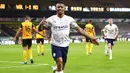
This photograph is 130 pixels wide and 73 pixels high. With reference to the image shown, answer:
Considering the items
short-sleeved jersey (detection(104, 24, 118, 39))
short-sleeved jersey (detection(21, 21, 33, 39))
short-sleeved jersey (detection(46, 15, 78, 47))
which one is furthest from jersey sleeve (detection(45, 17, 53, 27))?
short-sleeved jersey (detection(104, 24, 118, 39))

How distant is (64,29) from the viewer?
11594mm

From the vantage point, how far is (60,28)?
11.6 m

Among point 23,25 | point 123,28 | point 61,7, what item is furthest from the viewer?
point 123,28

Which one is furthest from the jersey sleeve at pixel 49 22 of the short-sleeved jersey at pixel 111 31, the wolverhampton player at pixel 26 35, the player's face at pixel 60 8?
the short-sleeved jersey at pixel 111 31

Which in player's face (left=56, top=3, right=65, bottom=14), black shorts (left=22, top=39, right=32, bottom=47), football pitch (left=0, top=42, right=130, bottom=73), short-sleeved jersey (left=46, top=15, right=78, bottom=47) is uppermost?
player's face (left=56, top=3, right=65, bottom=14)

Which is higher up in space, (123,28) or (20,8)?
(20,8)

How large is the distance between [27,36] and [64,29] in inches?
345

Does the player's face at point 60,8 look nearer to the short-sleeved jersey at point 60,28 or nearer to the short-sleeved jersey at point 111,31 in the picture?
the short-sleeved jersey at point 60,28

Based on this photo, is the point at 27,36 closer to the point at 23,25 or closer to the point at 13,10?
the point at 23,25

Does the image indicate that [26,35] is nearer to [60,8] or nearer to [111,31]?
[111,31]

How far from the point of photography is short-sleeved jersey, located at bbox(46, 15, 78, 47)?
1155cm

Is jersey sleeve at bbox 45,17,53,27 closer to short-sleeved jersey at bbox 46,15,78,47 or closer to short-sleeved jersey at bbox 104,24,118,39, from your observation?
short-sleeved jersey at bbox 46,15,78,47

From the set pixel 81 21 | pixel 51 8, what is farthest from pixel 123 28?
pixel 51 8

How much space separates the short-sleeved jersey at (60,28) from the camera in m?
11.5
